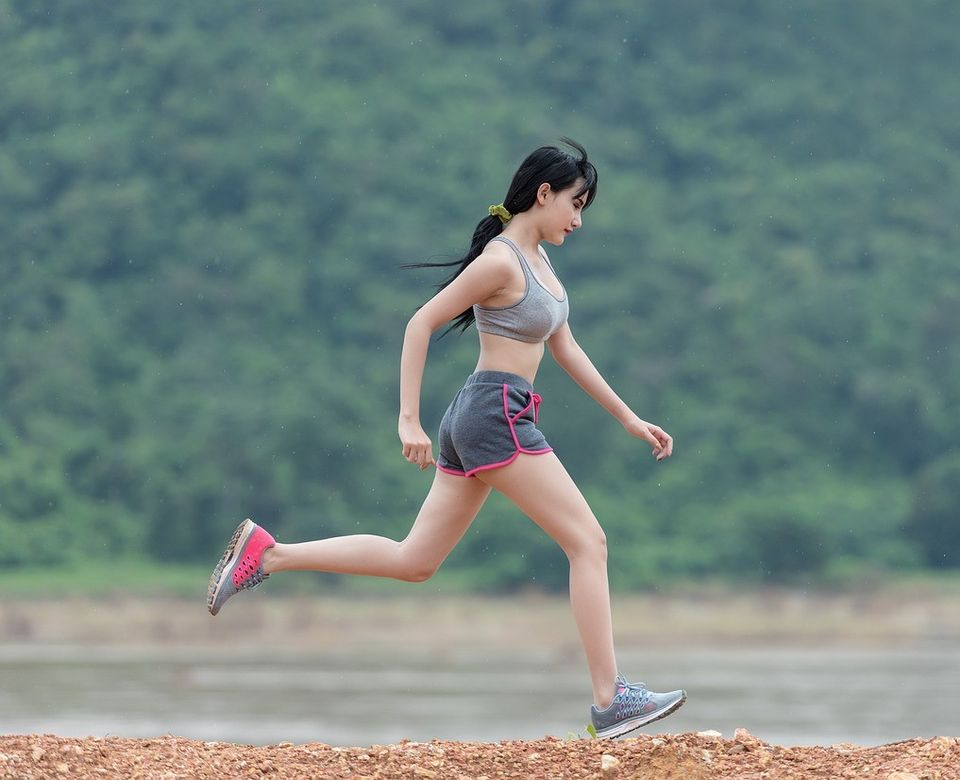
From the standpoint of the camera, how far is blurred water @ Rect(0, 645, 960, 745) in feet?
74.5

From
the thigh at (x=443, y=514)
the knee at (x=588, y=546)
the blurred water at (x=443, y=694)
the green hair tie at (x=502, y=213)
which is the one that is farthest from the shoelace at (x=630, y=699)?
the blurred water at (x=443, y=694)

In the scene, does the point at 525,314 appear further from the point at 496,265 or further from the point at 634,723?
the point at 634,723

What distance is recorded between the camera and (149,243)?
5831 centimetres

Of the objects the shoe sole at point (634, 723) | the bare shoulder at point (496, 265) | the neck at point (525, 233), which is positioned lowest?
the shoe sole at point (634, 723)

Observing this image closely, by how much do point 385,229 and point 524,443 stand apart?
54.8 meters

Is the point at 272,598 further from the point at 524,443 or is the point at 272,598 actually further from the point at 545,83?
the point at 524,443

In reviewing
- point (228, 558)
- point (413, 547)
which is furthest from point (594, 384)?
point (228, 558)

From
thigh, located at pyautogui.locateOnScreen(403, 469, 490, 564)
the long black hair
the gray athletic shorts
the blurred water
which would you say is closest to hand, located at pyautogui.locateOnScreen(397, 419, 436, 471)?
the gray athletic shorts

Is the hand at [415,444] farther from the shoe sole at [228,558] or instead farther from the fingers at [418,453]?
the shoe sole at [228,558]

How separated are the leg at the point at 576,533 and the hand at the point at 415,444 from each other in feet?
0.99

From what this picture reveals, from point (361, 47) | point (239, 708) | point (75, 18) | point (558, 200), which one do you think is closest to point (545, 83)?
point (361, 47)

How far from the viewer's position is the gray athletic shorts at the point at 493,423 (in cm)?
530

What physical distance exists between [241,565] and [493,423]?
0.99m

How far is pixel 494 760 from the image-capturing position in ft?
17.0
